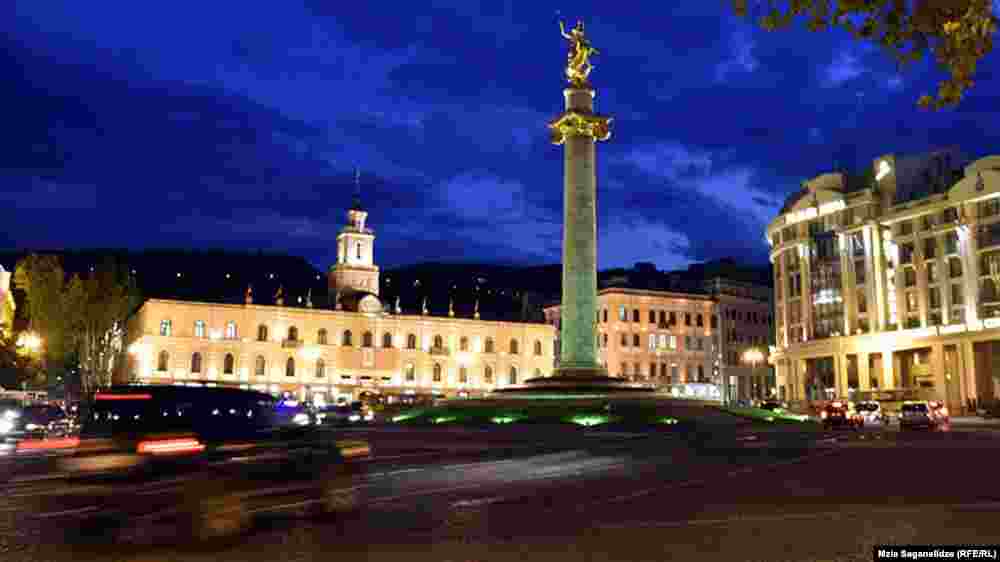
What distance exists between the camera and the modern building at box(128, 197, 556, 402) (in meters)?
85.1

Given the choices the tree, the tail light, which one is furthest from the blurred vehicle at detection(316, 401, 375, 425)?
the tree

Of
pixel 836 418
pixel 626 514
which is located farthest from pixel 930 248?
pixel 626 514

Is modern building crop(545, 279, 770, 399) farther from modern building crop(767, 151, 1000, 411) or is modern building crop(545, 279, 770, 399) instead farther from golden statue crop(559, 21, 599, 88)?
golden statue crop(559, 21, 599, 88)

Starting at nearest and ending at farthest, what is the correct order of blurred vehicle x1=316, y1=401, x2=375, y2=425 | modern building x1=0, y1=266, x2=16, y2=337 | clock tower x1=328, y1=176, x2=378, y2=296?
blurred vehicle x1=316, y1=401, x2=375, y2=425 → modern building x1=0, y1=266, x2=16, y2=337 → clock tower x1=328, y1=176, x2=378, y2=296

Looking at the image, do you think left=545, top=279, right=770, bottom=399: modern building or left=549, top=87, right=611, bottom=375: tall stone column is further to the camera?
left=545, top=279, right=770, bottom=399: modern building

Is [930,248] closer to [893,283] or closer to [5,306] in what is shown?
[893,283]

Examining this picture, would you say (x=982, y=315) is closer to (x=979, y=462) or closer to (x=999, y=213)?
(x=999, y=213)

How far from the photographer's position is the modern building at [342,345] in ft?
279

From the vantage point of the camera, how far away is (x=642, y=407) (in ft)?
139

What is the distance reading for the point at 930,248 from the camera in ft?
264

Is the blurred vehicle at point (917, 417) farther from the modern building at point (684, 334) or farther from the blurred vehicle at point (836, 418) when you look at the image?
the modern building at point (684, 334)

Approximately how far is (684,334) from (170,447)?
9569cm

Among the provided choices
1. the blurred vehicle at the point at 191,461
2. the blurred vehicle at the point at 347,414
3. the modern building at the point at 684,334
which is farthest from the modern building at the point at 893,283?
the blurred vehicle at the point at 191,461

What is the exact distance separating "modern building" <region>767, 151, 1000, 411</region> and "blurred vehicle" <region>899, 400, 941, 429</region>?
32699 mm
